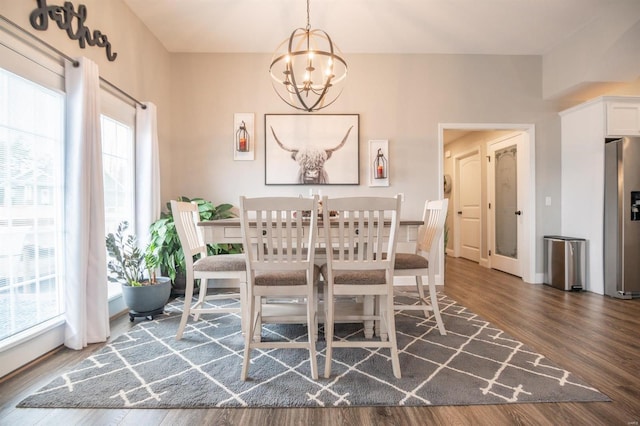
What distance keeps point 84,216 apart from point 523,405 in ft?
9.19

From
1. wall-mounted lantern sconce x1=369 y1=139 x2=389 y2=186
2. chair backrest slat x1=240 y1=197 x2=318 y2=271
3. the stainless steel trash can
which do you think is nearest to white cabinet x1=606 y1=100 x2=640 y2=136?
the stainless steel trash can

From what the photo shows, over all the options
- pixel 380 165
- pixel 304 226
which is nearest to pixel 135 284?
pixel 304 226

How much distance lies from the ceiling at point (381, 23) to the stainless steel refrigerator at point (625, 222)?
149 cm

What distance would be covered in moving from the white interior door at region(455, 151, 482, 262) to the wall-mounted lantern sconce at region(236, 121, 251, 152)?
4.17 m

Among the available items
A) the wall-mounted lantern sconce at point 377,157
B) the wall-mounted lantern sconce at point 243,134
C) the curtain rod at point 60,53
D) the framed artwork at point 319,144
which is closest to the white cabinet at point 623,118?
the wall-mounted lantern sconce at point 377,157

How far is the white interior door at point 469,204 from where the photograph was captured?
19.1 feet

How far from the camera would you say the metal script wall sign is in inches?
77.6

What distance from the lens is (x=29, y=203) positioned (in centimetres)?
196

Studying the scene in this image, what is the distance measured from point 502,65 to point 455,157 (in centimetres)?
275

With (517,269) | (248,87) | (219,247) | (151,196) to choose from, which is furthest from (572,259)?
(151,196)

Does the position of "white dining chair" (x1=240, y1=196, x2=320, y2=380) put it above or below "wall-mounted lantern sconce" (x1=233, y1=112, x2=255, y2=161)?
below

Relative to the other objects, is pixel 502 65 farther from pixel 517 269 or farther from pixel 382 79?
pixel 517 269

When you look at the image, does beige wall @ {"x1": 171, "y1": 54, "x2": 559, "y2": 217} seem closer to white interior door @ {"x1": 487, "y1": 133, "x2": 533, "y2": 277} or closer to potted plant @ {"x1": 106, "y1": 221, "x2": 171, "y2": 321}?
white interior door @ {"x1": 487, "y1": 133, "x2": 533, "y2": 277}

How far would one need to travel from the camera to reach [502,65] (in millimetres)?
4094
